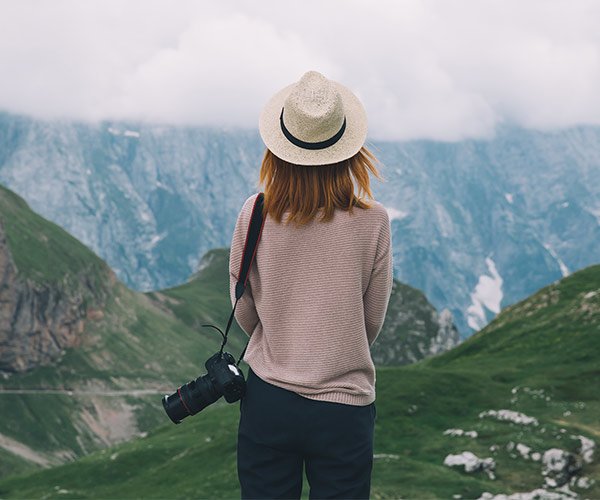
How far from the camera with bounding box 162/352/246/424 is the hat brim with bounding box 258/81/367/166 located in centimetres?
251

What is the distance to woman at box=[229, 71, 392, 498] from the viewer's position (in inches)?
431

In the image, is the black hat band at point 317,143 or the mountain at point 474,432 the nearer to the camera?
the black hat band at point 317,143

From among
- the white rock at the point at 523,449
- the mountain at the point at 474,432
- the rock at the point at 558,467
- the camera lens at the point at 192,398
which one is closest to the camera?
the camera lens at the point at 192,398

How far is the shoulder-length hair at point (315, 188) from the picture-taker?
10914mm

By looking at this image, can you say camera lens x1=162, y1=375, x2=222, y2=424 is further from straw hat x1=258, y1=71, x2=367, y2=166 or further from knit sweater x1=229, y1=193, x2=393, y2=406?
straw hat x1=258, y1=71, x2=367, y2=166

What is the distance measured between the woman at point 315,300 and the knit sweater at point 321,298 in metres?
0.01

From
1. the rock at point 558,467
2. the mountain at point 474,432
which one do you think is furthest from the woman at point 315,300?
the rock at point 558,467

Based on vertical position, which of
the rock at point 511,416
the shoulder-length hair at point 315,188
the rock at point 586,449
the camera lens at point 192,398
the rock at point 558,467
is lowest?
the camera lens at point 192,398

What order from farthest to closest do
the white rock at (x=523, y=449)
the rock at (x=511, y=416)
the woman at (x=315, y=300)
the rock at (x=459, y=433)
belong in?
the rock at (x=511, y=416) < the rock at (x=459, y=433) < the white rock at (x=523, y=449) < the woman at (x=315, y=300)

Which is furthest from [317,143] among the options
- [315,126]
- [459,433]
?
[459,433]

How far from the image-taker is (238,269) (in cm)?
1141

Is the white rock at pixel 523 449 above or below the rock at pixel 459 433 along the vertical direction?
below

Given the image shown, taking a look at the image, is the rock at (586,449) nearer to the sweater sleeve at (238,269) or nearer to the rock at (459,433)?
the rock at (459,433)

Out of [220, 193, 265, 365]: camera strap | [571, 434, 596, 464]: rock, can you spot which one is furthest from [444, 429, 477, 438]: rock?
[220, 193, 265, 365]: camera strap
